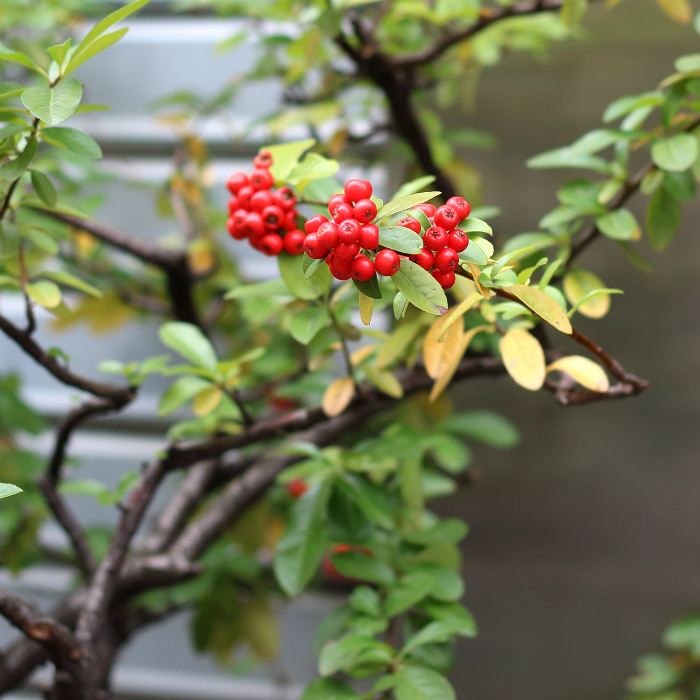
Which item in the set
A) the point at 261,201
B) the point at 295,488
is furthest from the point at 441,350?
the point at 295,488

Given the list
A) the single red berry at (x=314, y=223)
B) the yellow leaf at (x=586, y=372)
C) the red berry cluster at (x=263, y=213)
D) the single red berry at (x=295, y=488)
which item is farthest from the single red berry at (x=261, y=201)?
the single red berry at (x=295, y=488)

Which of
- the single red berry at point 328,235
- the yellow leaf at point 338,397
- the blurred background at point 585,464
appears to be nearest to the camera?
the single red berry at point 328,235

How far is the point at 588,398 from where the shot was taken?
0.43 metres

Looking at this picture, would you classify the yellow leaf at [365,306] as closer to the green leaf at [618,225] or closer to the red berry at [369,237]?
the red berry at [369,237]

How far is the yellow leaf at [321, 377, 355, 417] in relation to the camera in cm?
48

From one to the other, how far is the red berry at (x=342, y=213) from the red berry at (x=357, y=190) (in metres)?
0.01

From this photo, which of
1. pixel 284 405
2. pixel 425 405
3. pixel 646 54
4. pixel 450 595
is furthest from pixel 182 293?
pixel 646 54

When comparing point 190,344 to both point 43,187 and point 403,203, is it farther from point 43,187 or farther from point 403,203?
point 403,203

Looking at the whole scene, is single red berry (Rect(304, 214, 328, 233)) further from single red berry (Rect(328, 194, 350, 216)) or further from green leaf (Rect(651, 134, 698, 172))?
green leaf (Rect(651, 134, 698, 172))

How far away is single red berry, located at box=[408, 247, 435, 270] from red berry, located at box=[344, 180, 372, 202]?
0.04m

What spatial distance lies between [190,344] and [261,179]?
184 millimetres

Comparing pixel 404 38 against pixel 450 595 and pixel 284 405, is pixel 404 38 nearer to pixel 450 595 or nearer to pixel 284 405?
pixel 284 405

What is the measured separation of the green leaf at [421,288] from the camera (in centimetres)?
29

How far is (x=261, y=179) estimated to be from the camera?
41 centimetres
